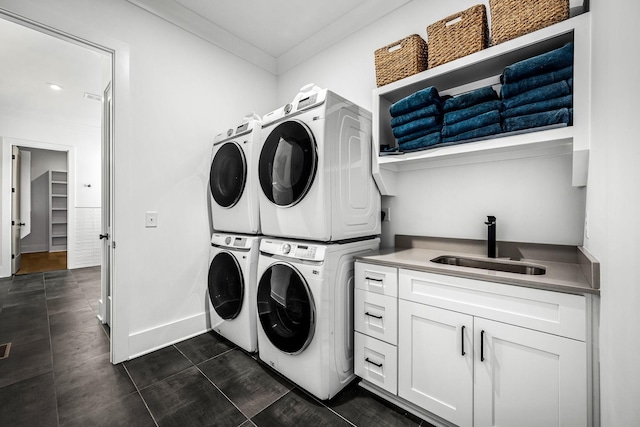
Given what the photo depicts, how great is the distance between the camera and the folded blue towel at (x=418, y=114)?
163 centimetres

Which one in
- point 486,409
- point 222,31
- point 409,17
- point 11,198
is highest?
point 222,31

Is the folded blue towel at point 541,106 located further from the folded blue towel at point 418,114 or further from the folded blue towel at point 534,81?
the folded blue towel at point 418,114

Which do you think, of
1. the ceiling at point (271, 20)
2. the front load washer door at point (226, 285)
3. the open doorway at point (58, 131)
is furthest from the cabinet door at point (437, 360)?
the open doorway at point (58, 131)

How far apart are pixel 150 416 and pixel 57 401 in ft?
2.09

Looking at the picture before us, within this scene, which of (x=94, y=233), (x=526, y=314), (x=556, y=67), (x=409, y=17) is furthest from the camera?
(x=94, y=233)

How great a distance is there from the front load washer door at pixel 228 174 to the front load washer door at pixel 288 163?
0.96ft

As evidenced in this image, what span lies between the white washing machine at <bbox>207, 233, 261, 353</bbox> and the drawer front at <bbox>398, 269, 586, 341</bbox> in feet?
3.71

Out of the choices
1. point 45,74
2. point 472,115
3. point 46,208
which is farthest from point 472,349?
point 46,208

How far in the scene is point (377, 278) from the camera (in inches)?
61.7

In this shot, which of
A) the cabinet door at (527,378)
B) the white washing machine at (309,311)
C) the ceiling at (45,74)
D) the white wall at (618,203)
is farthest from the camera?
the ceiling at (45,74)

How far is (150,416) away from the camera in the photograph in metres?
1.46

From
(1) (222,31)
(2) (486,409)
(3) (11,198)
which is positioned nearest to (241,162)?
(1) (222,31)

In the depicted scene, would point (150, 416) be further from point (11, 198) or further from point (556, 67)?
point (11, 198)

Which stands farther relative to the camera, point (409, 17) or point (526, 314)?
point (409, 17)
